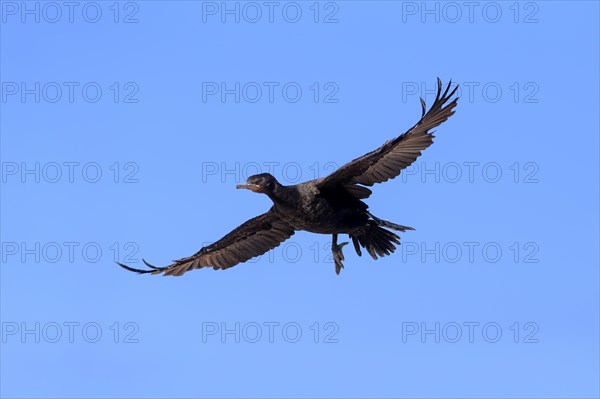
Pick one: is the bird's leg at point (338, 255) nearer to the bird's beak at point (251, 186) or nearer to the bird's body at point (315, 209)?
the bird's body at point (315, 209)

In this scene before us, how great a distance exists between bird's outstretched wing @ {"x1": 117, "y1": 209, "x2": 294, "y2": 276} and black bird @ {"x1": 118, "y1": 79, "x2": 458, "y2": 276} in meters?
0.02

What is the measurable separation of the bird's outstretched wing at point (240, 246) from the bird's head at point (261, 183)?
1.86m

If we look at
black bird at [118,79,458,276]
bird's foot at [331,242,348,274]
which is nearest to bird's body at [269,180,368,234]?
black bird at [118,79,458,276]

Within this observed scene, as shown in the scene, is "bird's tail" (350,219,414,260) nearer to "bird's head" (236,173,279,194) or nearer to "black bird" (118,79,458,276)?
"black bird" (118,79,458,276)

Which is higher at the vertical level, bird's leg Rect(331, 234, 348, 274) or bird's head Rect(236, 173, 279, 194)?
bird's head Rect(236, 173, 279, 194)

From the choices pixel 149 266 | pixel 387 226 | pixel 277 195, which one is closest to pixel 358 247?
pixel 387 226

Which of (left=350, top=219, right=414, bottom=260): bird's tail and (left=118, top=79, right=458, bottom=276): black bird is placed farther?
(left=350, top=219, right=414, bottom=260): bird's tail

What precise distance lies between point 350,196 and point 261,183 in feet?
5.39

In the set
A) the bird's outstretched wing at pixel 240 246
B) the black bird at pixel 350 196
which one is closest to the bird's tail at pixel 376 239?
the black bird at pixel 350 196

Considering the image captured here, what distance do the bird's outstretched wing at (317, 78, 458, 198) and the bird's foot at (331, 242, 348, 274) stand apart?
3.69 ft

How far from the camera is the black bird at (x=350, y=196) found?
18.0 m

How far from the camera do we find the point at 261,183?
1791 cm

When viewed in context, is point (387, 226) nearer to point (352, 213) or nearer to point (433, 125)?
point (352, 213)

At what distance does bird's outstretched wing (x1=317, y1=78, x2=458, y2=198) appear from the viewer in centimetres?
1781
